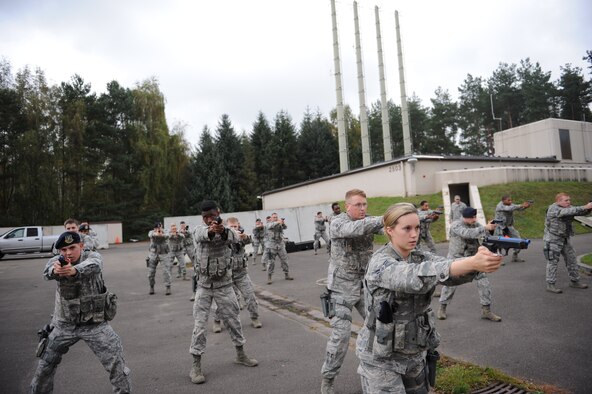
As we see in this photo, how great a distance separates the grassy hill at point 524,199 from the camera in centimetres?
1939

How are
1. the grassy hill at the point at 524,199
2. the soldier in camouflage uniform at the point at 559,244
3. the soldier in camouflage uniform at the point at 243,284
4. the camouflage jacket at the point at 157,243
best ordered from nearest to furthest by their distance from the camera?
the soldier in camouflage uniform at the point at 243,284 → the soldier in camouflage uniform at the point at 559,244 → the camouflage jacket at the point at 157,243 → the grassy hill at the point at 524,199

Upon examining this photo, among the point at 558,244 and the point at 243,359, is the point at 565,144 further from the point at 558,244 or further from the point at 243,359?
the point at 243,359

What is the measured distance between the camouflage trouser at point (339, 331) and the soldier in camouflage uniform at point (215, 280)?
1.61 m

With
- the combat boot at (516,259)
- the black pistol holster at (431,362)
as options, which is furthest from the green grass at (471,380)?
the combat boot at (516,259)

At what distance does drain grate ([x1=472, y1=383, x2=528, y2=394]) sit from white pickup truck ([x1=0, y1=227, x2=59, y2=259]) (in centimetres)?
2747

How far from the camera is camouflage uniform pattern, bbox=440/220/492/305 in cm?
646

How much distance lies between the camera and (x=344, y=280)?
4.49m

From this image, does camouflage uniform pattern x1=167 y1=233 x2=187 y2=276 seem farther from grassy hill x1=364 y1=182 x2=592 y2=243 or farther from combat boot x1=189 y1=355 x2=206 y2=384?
grassy hill x1=364 y1=182 x2=592 y2=243

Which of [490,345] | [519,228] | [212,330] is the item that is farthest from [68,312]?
[519,228]

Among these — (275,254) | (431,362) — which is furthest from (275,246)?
(431,362)

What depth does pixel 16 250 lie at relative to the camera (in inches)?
958

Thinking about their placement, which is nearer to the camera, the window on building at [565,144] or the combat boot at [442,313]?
the combat boot at [442,313]

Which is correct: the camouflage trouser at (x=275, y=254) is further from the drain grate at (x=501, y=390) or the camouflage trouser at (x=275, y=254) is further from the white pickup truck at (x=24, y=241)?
the white pickup truck at (x=24, y=241)

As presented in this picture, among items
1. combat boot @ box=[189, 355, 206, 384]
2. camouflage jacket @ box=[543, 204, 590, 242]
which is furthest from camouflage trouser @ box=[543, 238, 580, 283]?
combat boot @ box=[189, 355, 206, 384]
